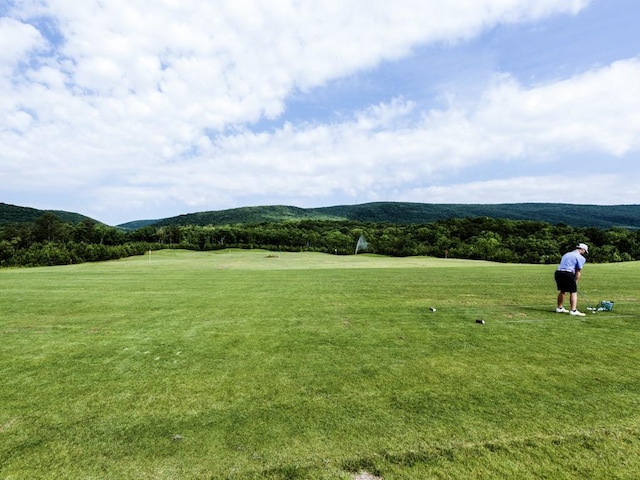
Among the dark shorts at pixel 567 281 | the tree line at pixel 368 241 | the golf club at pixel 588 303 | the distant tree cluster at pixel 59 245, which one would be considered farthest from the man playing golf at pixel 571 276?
the distant tree cluster at pixel 59 245

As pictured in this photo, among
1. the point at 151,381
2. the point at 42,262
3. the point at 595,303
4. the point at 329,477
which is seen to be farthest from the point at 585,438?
the point at 42,262

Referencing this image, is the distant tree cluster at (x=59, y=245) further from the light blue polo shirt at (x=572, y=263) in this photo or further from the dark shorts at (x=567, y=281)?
the light blue polo shirt at (x=572, y=263)

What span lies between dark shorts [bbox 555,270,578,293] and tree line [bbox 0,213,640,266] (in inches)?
1970

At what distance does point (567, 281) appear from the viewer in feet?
36.1

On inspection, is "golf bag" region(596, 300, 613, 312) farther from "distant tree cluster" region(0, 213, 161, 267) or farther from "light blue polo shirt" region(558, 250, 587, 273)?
"distant tree cluster" region(0, 213, 161, 267)

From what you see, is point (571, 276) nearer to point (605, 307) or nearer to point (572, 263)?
point (572, 263)

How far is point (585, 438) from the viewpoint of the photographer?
406 centimetres

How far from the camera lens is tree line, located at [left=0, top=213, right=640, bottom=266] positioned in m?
59.1

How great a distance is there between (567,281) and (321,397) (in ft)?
31.4

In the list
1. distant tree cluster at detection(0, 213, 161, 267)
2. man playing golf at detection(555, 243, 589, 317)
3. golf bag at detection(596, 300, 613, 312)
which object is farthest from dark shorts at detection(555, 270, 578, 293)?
distant tree cluster at detection(0, 213, 161, 267)

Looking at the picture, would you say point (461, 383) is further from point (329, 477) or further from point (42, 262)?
point (42, 262)

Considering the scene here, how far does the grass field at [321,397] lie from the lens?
3750 millimetres

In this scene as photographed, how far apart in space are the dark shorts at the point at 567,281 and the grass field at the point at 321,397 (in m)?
1.15

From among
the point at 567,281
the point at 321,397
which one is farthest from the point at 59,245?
the point at 567,281
